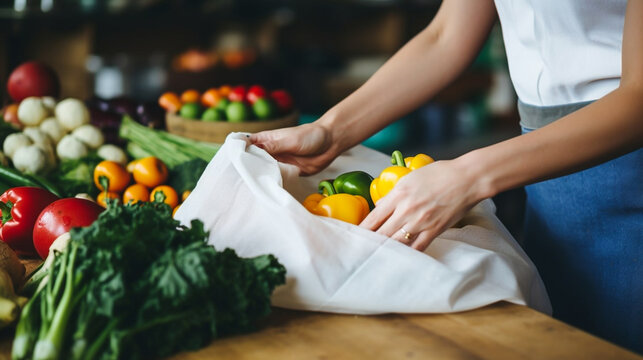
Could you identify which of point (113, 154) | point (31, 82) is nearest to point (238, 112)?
point (113, 154)

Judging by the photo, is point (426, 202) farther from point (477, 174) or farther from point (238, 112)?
point (238, 112)

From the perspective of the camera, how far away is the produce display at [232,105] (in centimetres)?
193

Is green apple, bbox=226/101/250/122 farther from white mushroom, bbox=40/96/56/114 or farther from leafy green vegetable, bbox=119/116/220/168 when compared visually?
white mushroom, bbox=40/96/56/114

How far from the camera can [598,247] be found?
50.6 inches

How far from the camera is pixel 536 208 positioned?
144cm

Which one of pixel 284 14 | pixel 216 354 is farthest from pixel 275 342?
pixel 284 14

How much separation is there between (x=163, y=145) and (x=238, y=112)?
300 mm

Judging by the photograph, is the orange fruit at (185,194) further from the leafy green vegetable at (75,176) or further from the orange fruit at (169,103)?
the orange fruit at (169,103)

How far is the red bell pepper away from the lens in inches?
45.3

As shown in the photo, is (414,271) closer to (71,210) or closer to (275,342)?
(275,342)

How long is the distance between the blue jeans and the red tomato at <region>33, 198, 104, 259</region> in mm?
1003

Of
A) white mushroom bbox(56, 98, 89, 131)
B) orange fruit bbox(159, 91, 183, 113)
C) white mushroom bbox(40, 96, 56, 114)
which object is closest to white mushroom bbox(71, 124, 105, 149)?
white mushroom bbox(56, 98, 89, 131)

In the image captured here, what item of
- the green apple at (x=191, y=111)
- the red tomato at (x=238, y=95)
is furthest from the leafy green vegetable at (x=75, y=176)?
the red tomato at (x=238, y=95)

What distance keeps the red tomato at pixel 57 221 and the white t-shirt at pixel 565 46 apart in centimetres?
96
